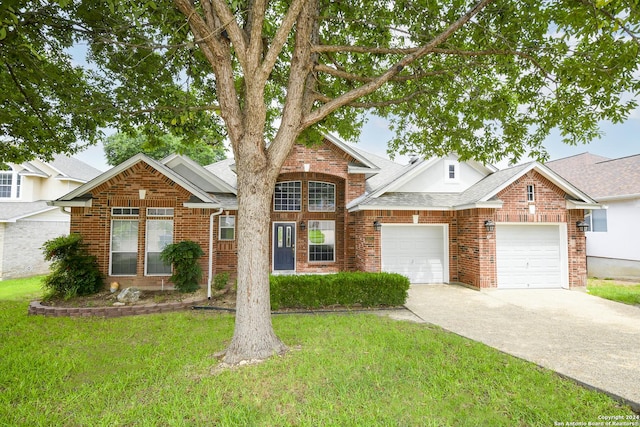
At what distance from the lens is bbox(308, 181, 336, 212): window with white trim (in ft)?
48.7

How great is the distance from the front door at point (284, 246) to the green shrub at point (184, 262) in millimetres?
4726

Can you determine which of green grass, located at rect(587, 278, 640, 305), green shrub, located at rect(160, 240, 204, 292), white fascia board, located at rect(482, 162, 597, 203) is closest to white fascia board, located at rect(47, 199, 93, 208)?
green shrub, located at rect(160, 240, 204, 292)

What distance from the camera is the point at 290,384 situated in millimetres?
4234

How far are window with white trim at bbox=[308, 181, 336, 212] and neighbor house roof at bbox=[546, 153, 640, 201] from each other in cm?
1264

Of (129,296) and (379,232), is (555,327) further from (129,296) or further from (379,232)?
(129,296)

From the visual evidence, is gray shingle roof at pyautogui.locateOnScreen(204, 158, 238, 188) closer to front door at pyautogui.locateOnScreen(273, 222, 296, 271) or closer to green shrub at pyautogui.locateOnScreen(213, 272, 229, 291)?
front door at pyautogui.locateOnScreen(273, 222, 296, 271)

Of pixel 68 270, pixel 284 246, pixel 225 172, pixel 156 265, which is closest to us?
pixel 68 270

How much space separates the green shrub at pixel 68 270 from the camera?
9.34 meters

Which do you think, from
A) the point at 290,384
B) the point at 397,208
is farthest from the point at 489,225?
the point at 290,384

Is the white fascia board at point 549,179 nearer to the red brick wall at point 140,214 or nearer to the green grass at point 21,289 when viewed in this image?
the red brick wall at point 140,214

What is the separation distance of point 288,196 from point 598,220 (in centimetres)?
1526

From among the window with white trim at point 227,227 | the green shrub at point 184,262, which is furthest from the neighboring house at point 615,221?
the green shrub at point 184,262

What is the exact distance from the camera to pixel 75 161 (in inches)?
865

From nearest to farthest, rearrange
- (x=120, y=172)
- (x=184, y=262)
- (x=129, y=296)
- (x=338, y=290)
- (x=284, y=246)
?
(x=338, y=290) → (x=129, y=296) → (x=184, y=262) → (x=120, y=172) → (x=284, y=246)
